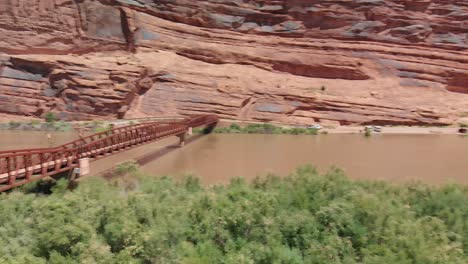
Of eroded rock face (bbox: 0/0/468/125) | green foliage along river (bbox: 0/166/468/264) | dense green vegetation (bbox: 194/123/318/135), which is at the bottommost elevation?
dense green vegetation (bbox: 194/123/318/135)

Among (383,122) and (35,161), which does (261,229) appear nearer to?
(35,161)

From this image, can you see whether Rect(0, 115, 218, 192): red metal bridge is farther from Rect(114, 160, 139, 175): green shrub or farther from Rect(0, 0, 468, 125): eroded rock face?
Rect(0, 0, 468, 125): eroded rock face

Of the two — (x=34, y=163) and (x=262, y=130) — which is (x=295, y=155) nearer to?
(x=262, y=130)

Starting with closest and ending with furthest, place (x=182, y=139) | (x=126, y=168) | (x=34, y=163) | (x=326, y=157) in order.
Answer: (x=34, y=163)
(x=126, y=168)
(x=326, y=157)
(x=182, y=139)

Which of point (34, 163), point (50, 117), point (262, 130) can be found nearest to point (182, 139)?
point (262, 130)

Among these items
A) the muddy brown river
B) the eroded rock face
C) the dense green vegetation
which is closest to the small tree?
the eroded rock face

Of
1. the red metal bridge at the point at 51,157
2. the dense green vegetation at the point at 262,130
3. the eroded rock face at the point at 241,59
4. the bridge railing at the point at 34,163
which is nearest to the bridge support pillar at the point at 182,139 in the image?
the red metal bridge at the point at 51,157
